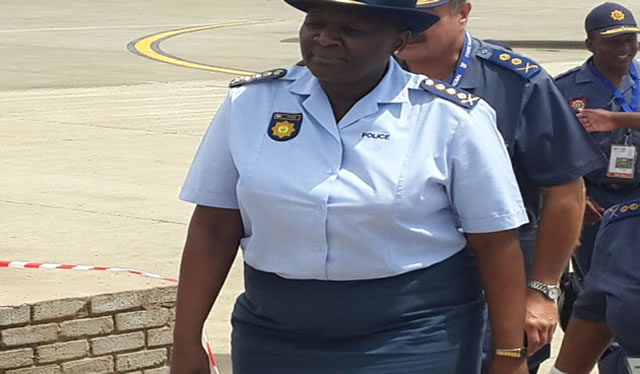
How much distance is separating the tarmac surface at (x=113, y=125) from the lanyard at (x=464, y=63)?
1.74 metres

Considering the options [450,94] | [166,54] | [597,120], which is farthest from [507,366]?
[166,54]

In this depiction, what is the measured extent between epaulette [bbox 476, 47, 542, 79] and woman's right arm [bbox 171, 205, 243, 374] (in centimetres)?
107

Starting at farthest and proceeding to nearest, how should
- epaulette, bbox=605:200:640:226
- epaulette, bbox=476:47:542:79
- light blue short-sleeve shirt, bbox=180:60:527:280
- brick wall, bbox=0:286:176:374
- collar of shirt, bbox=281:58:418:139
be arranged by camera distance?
brick wall, bbox=0:286:176:374 → epaulette, bbox=476:47:542:79 → epaulette, bbox=605:200:640:226 → collar of shirt, bbox=281:58:418:139 → light blue short-sleeve shirt, bbox=180:60:527:280

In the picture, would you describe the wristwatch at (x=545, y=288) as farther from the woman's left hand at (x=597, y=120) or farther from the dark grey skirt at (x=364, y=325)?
the woman's left hand at (x=597, y=120)

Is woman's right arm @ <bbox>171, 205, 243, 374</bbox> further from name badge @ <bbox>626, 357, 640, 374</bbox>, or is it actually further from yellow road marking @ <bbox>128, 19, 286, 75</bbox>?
yellow road marking @ <bbox>128, 19, 286, 75</bbox>

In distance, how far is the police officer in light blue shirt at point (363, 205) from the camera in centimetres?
303

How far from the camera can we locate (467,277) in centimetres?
324

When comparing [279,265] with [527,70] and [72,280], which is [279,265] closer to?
[527,70]

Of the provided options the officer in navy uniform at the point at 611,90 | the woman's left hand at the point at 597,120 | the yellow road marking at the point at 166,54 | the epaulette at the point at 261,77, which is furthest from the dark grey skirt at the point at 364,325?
the yellow road marking at the point at 166,54

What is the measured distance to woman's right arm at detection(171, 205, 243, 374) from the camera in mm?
3295

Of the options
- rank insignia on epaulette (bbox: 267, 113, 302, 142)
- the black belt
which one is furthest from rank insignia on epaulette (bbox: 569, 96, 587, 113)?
rank insignia on epaulette (bbox: 267, 113, 302, 142)

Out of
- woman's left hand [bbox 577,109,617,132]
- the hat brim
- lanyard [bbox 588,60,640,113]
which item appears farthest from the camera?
the hat brim

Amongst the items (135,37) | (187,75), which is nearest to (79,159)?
(187,75)

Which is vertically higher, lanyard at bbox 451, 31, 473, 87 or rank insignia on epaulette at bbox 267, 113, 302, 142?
rank insignia on epaulette at bbox 267, 113, 302, 142
